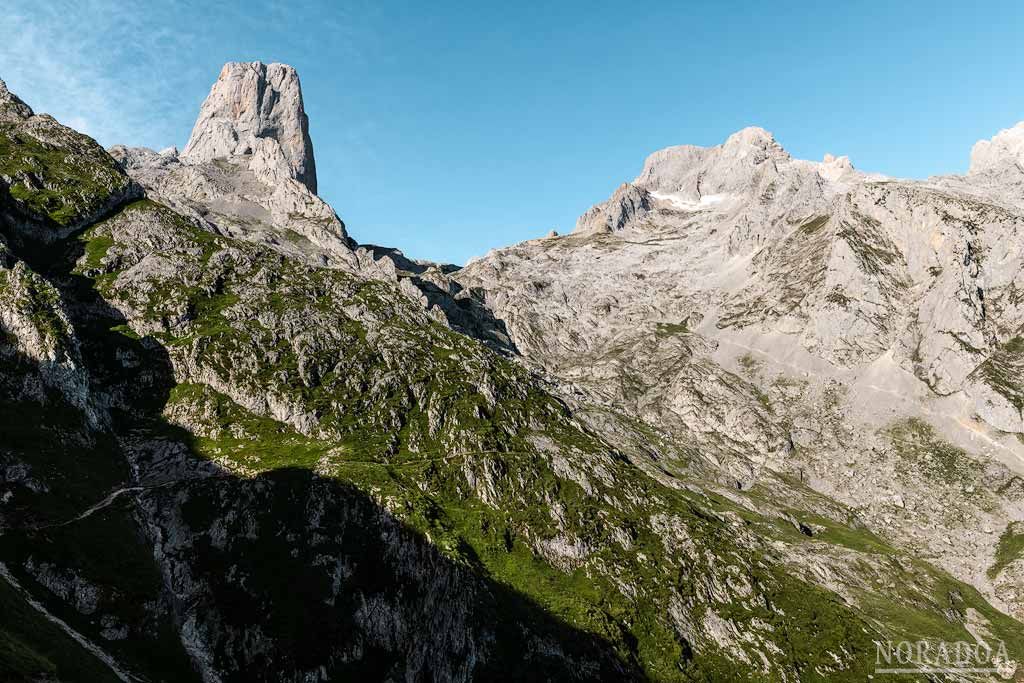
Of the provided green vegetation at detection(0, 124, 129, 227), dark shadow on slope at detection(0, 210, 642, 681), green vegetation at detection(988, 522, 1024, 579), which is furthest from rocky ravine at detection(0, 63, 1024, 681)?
green vegetation at detection(0, 124, 129, 227)

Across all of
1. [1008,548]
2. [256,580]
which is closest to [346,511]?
[256,580]

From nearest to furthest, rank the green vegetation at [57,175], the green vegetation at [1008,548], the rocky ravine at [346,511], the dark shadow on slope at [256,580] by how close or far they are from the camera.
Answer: the dark shadow on slope at [256,580]
the rocky ravine at [346,511]
the green vegetation at [57,175]
the green vegetation at [1008,548]

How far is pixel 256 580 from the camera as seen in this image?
84.8m

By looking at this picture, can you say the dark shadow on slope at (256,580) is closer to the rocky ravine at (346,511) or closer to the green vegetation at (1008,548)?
the rocky ravine at (346,511)

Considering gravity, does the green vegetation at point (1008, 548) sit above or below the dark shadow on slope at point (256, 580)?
above

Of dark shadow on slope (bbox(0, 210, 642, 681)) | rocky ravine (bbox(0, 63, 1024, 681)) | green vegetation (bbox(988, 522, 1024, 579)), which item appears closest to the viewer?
dark shadow on slope (bbox(0, 210, 642, 681))

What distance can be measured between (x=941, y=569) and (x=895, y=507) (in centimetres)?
2245

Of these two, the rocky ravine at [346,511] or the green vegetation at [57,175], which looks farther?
the green vegetation at [57,175]

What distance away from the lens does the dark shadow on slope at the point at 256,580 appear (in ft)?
228

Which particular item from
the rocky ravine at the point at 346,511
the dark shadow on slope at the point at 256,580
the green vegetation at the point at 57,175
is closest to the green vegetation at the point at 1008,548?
the rocky ravine at the point at 346,511

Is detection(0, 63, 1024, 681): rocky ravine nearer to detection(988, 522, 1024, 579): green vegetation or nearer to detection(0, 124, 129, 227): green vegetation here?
detection(988, 522, 1024, 579): green vegetation

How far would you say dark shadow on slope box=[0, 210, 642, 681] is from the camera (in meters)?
69.6

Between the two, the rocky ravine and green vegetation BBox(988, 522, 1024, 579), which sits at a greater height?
green vegetation BBox(988, 522, 1024, 579)

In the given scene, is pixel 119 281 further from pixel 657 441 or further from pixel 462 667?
pixel 657 441
